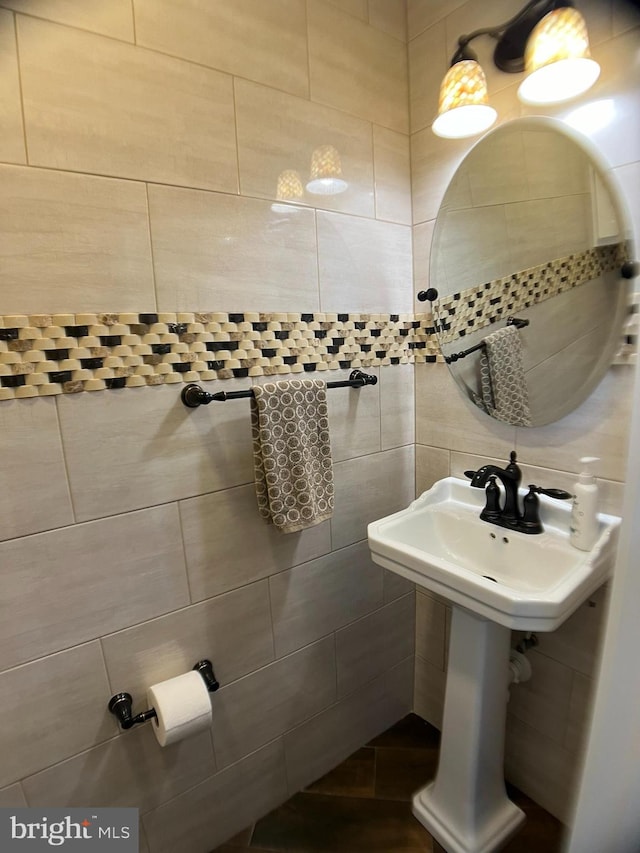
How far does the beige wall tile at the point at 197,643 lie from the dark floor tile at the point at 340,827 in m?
0.53

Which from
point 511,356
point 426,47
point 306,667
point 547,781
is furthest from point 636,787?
point 426,47

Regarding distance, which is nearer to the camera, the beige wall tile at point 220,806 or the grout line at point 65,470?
the grout line at point 65,470

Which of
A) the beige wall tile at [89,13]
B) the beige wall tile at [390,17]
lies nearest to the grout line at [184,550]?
the beige wall tile at [89,13]

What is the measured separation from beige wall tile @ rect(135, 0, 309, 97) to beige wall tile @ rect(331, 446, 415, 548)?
1.10 metres

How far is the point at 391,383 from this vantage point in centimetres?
146

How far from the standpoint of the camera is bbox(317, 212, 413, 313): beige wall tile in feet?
4.09

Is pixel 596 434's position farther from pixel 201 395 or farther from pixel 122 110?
pixel 122 110

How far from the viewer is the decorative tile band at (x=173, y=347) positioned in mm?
861

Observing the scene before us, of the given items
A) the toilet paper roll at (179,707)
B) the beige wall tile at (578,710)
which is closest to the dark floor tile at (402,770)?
the beige wall tile at (578,710)

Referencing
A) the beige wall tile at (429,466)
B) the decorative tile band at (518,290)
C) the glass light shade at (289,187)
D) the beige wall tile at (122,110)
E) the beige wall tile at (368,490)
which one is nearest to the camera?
the beige wall tile at (122,110)

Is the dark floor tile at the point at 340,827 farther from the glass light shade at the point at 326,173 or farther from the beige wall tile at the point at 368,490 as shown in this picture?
the glass light shade at the point at 326,173

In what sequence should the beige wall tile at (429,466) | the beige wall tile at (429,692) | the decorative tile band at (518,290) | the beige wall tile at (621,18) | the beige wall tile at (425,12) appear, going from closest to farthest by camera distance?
1. the beige wall tile at (621,18)
2. the decorative tile band at (518,290)
3. the beige wall tile at (425,12)
4. the beige wall tile at (429,466)
5. the beige wall tile at (429,692)

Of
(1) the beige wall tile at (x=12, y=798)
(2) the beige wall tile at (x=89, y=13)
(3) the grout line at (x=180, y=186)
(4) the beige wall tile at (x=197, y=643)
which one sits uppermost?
(2) the beige wall tile at (x=89, y=13)

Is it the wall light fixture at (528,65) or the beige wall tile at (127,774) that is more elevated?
the wall light fixture at (528,65)
